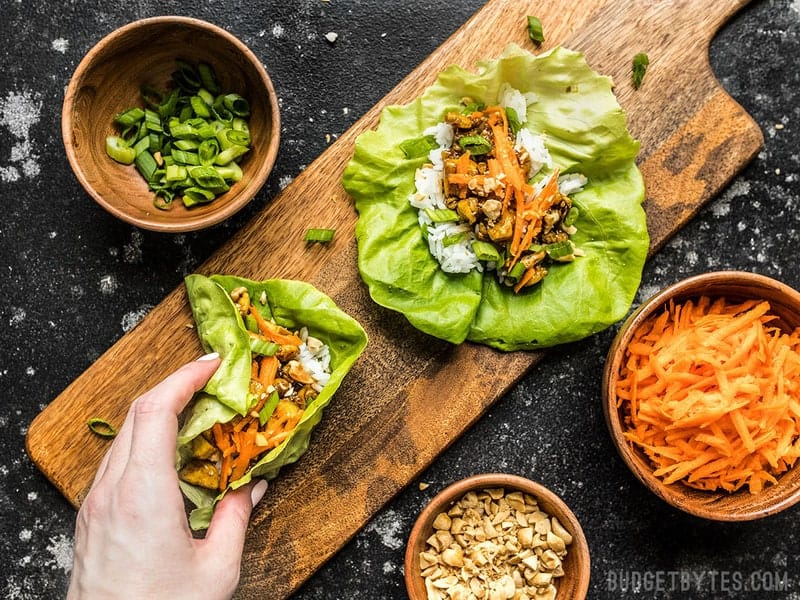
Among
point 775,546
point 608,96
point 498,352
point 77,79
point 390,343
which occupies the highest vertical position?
point 77,79

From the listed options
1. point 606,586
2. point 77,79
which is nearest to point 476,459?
point 606,586

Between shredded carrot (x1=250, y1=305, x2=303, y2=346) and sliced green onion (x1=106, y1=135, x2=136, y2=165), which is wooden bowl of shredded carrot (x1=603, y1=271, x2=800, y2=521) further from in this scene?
sliced green onion (x1=106, y1=135, x2=136, y2=165)

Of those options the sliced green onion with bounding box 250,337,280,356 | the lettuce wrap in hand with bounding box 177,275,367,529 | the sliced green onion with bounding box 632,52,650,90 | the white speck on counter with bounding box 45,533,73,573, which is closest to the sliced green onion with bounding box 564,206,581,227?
the sliced green onion with bounding box 632,52,650,90

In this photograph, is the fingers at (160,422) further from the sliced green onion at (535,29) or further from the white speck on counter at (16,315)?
the sliced green onion at (535,29)

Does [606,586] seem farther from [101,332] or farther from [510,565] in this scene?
[101,332]

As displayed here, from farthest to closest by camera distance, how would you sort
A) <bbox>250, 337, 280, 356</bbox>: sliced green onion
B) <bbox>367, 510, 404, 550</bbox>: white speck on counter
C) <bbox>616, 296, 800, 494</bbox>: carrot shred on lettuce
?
<bbox>367, 510, 404, 550</bbox>: white speck on counter, <bbox>250, 337, 280, 356</bbox>: sliced green onion, <bbox>616, 296, 800, 494</bbox>: carrot shred on lettuce
